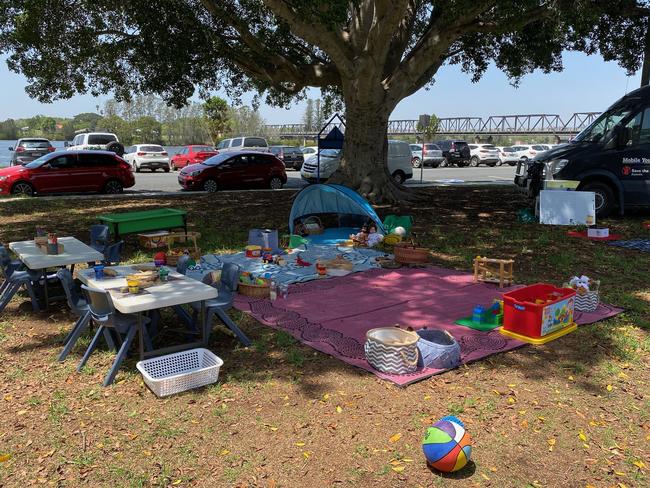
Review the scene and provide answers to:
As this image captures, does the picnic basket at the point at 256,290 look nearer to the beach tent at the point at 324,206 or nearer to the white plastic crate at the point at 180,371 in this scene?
the white plastic crate at the point at 180,371

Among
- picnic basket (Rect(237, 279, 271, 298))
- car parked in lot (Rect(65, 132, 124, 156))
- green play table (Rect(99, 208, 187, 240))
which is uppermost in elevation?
car parked in lot (Rect(65, 132, 124, 156))

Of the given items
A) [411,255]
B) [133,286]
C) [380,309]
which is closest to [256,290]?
[380,309]

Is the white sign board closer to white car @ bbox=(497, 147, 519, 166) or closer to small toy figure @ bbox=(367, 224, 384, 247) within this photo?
small toy figure @ bbox=(367, 224, 384, 247)

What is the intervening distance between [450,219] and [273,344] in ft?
29.2

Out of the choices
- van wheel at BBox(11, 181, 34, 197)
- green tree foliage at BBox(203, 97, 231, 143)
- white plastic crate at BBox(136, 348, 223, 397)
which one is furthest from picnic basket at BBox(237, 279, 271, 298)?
green tree foliage at BBox(203, 97, 231, 143)

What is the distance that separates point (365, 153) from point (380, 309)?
27.8 feet

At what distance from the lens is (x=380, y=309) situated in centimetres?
683

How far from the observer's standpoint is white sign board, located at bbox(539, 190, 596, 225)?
12.1 metres

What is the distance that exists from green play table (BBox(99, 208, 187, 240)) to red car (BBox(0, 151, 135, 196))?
28.8 ft

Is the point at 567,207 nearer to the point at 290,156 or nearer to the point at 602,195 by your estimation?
the point at 602,195

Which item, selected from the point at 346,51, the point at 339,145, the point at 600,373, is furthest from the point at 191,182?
the point at 600,373

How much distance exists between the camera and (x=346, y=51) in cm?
1375

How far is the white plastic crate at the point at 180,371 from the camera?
15.1 feet

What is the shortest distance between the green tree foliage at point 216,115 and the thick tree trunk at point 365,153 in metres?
31.3
